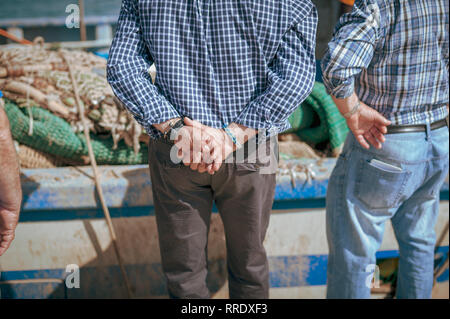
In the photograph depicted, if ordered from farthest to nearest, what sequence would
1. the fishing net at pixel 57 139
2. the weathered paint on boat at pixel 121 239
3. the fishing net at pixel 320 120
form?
1. the fishing net at pixel 320 120
2. the fishing net at pixel 57 139
3. the weathered paint on boat at pixel 121 239

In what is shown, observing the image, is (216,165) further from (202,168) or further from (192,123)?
(192,123)

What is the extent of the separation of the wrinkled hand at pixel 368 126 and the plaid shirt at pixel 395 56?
0.04 meters

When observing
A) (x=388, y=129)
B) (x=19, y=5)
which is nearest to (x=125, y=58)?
(x=388, y=129)

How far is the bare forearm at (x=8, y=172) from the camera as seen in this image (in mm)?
1219

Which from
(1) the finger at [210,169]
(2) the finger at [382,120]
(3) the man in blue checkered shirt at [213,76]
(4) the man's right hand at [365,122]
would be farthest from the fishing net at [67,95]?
(2) the finger at [382,120]

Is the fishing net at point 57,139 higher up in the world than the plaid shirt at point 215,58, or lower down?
lower down

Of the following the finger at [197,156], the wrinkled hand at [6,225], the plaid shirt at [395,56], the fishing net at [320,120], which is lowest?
the wrinkled hand at [6,225]

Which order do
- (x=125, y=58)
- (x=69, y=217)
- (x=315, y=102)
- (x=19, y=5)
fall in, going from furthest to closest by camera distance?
(x=19, y=5), (x=315, y=102), (x=69, y=217), (x=125, y=58)

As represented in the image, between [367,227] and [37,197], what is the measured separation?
148 cm

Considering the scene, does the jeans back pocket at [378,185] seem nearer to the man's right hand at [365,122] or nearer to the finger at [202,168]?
the man's right hand at [365,122]

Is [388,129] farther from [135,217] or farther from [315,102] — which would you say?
[135,217]

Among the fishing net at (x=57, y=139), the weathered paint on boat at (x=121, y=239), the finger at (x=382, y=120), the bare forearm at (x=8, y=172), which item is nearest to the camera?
the bare forearm at (x=8, y=172)

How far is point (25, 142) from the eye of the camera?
2.06 metres

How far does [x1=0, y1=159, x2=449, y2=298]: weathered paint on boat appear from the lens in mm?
1854
